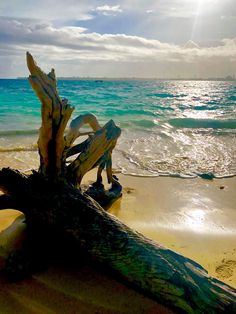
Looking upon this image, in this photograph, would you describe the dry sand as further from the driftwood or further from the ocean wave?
the ocean wave

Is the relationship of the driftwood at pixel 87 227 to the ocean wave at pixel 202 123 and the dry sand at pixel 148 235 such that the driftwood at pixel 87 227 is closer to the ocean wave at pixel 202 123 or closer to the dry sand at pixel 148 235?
the dry sand at pixel 148 235

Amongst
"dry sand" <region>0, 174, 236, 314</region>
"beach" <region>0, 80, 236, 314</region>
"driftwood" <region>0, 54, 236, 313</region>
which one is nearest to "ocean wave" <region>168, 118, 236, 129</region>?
"beach" <region>0, 80, 236, 314</region>

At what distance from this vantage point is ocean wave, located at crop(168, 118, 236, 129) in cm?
1722

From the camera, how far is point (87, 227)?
298 centimetres

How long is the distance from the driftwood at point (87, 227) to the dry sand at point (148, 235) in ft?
0.99

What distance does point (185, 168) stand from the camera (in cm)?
823

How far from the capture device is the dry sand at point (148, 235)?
111 inches

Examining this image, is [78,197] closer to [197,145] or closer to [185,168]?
Result: [185,168]

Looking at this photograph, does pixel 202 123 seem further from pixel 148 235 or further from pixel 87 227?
pixel 87 227

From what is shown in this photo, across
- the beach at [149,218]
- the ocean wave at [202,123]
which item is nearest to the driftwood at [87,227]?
the beach at [149,218]

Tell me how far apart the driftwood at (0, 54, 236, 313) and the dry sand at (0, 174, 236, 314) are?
0.30m

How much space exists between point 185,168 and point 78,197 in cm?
540

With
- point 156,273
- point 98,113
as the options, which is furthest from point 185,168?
point 98,113

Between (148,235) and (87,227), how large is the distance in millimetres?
1677
